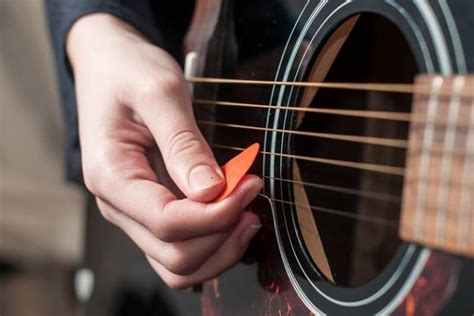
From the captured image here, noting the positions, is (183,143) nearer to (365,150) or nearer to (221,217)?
(221,217)

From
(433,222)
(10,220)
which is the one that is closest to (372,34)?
(433,222)

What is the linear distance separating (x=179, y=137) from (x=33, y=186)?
28.1 inches

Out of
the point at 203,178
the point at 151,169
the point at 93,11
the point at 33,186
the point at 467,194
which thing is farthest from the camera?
the point at 33,186

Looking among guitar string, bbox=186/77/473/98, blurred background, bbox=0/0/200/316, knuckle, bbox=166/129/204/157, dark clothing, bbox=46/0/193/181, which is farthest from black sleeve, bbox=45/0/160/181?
blurred background, bbox=0/0/200/316

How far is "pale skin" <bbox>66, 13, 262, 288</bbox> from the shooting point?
1.73ft

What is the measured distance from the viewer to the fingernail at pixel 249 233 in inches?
22.4

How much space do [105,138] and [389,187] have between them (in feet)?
1.01

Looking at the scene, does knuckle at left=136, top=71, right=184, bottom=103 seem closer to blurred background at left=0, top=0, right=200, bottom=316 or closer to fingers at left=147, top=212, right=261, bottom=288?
fingers at left=147, top=212, right=261, bottom=288

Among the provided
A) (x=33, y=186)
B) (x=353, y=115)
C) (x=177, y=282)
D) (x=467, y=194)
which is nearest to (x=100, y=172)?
(x=177, y=282)

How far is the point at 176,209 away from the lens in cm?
53

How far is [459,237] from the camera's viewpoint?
15.1 inches

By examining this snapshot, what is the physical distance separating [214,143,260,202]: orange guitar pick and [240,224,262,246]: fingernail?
59 mm

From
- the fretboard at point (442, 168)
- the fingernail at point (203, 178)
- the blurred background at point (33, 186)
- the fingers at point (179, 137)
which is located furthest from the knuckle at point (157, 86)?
the blurred background at point (33, 186)

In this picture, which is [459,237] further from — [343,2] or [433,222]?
[343,2]
